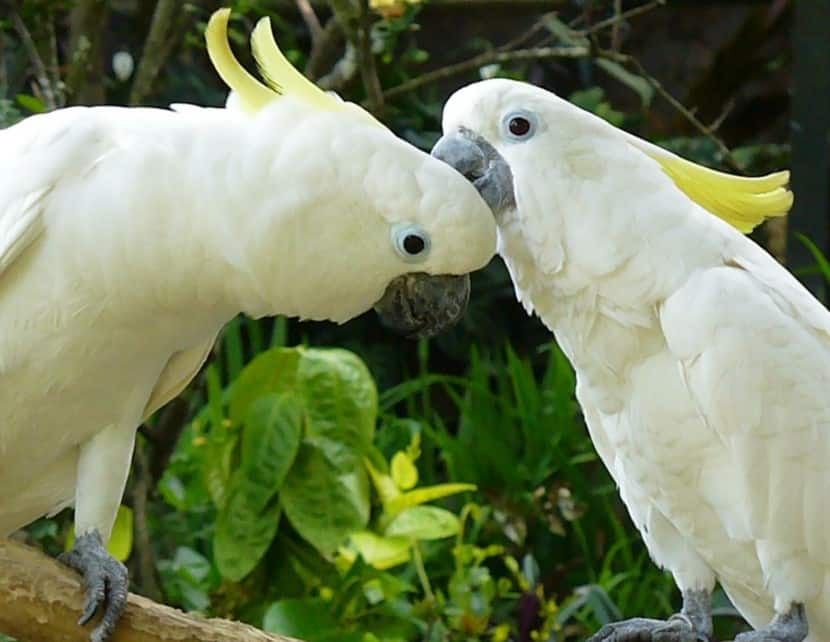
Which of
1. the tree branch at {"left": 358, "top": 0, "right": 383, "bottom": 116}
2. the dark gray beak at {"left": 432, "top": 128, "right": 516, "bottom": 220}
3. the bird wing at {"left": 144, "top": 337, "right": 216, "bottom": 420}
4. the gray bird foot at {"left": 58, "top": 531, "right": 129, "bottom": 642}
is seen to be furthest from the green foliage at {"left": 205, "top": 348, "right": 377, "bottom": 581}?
the dark gray beak at {"left": 432, "top": 128, "right": 516, "bottom": 220}

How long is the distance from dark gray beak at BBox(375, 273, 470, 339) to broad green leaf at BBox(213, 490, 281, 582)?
1028mm

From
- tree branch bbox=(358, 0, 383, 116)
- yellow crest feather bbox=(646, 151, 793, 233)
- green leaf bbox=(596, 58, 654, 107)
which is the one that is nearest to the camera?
yellow crest feather bbox=(646, 151, 793, 233)

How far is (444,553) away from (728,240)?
161cm

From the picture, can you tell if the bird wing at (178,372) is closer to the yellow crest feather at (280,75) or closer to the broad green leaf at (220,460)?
the yellow crest feather at (280,75)

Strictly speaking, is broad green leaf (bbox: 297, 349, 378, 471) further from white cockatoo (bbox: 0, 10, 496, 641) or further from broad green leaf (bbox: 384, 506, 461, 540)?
white cockatoo (bbox: 0, 10, 496, 641)

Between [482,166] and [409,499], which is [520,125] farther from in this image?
[409,499]

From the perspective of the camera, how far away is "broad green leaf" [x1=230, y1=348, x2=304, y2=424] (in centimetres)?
268

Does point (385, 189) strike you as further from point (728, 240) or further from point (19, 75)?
point (19, 75)

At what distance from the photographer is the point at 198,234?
1.66m

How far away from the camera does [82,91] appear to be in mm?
2846

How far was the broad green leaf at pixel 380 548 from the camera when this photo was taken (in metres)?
2.73

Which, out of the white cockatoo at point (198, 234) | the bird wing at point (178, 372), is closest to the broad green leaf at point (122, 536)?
the bird wing at point (178, 372)

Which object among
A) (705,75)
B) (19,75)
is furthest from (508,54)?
(705,75)

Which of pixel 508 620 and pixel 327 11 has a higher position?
pixel 327 11
